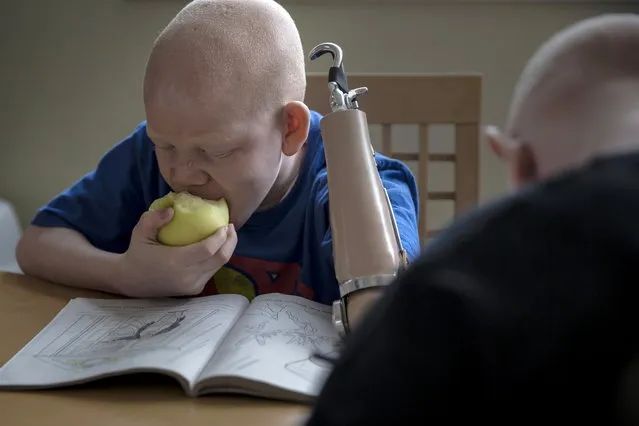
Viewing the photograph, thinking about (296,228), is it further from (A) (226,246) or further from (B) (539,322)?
(B) (539,322)

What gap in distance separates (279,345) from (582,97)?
454 millimetres

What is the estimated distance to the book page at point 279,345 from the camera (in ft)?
2.28

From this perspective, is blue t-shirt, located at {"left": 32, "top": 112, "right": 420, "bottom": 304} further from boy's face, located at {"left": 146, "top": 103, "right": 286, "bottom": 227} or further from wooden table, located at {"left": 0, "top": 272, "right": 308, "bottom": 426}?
wooden table, located at {"left": 0, "top": 272, "right": 308, "bottom": 426}

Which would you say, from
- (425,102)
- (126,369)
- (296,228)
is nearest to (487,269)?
(126,369)

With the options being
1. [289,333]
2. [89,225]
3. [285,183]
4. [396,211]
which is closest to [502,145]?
[289,333]

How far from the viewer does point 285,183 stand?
1110mm

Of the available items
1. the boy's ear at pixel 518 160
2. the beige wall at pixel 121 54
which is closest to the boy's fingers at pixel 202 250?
the boy's ear at pixel 518 160

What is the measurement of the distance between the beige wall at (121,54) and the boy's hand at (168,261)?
1.15 metres

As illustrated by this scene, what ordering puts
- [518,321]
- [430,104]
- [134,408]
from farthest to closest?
1. [430,104]
2. [134,408]
3. [518,321]

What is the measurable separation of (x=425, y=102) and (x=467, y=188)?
0.55 feet

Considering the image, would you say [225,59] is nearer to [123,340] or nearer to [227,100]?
[227,100]

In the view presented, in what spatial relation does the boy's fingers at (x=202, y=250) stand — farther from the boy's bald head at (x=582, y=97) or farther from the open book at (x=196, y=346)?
the boy's bald head at (x=582, y=97)

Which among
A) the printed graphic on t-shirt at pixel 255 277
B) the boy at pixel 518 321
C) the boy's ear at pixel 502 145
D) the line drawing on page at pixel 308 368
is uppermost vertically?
the boy's ear at pixel 502 145

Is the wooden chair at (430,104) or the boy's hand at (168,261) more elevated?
the wooden chair at (430,104)
